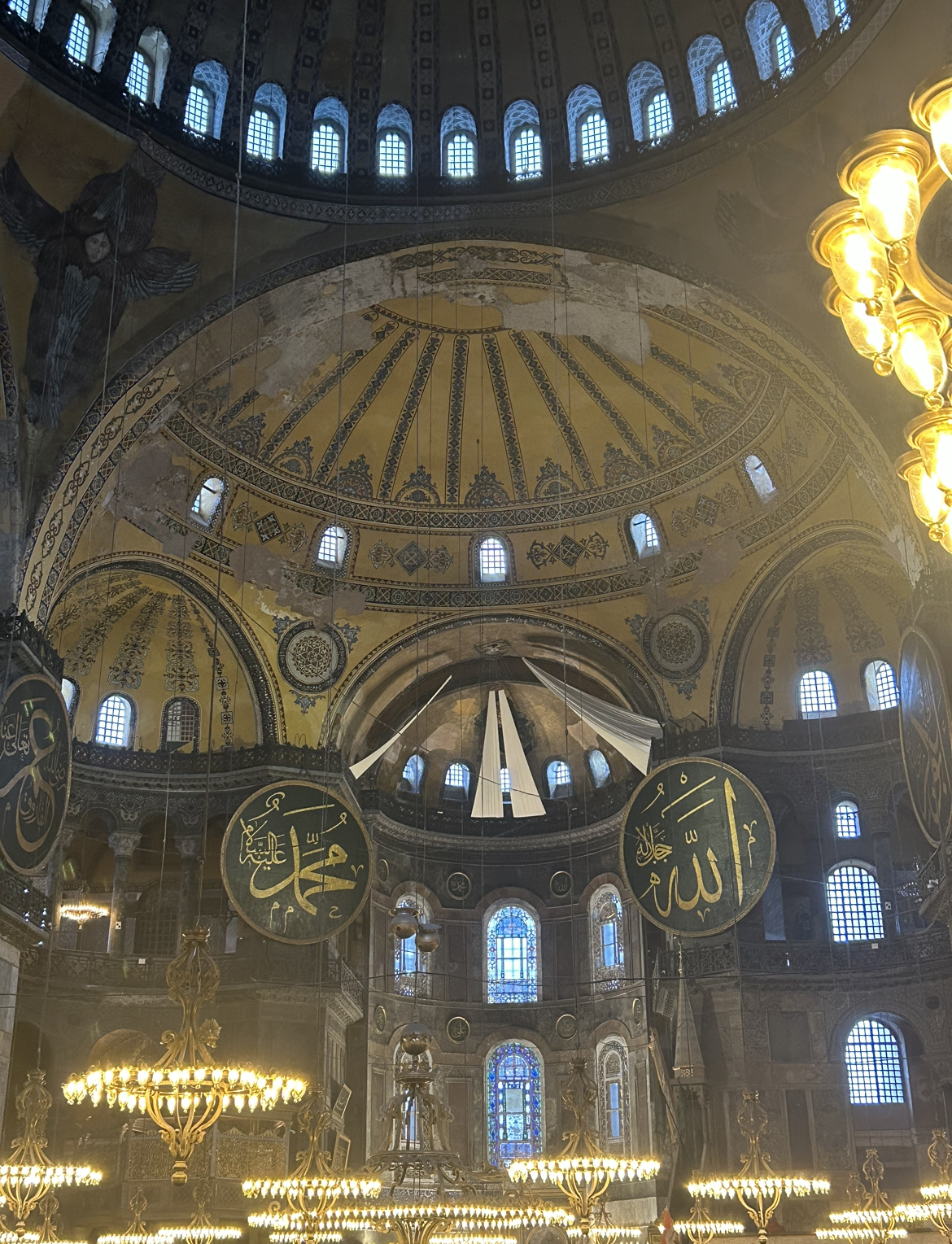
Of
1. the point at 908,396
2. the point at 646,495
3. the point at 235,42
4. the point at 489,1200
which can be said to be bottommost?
the point at 489,1200

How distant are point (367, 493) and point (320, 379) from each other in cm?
215

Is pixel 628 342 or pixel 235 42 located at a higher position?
pixel 235 42

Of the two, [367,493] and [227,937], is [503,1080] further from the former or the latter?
[367,493]

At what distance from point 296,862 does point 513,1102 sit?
933cm

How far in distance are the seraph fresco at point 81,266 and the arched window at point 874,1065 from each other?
580 inches

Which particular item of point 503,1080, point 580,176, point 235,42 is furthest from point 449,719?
point 235,42

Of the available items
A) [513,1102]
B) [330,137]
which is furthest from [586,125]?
[513,1102]

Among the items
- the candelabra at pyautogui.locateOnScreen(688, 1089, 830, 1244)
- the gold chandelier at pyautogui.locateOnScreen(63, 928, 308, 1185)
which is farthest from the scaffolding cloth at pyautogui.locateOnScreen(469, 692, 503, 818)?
the gold chandelier at pyautogui.locateOnScreen(63, 928, 308, 1185)

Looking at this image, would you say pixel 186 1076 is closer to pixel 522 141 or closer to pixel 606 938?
pixel 522 141

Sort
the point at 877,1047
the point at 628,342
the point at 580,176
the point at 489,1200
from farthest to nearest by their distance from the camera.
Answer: the point at 877,1047
the point at 628,342
the point at 580,176
the point at 489,1200

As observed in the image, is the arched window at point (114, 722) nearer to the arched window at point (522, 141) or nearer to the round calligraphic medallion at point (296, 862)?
the round calligraphic medallion at point (296, 862)

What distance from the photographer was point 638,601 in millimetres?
20703

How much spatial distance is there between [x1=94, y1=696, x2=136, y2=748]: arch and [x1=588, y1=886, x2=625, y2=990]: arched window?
Result: 8918 mm

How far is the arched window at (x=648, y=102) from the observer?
16.5m
